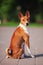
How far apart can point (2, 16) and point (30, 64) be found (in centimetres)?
2334

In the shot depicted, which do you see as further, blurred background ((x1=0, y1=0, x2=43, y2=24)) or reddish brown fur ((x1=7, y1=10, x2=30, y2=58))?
blurred background ((x1=0, y1=0, x2=43, y2=24))

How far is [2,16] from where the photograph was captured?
106 feet

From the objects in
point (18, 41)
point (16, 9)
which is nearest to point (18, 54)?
point (18, 41)

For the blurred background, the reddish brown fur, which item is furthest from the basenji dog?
the blurred background

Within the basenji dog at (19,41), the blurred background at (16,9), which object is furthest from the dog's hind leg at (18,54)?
the blurred background at (16,9)

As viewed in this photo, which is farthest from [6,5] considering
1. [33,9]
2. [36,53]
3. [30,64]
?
[30,64]

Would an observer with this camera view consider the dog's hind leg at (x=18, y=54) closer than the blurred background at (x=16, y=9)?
Yes

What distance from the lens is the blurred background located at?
31.8 m

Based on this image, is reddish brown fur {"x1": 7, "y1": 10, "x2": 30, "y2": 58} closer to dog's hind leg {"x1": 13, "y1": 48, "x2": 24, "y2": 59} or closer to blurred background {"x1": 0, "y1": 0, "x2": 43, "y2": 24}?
dog's hind leg {"x1": 13, "y1": 48, "x2": 24, "y2": 59}

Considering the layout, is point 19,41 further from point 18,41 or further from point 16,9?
point 16,9

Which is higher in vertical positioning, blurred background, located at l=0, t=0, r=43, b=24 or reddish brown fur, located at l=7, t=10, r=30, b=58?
reddish brown fur, located at l=7, t=10, r=30, b=58

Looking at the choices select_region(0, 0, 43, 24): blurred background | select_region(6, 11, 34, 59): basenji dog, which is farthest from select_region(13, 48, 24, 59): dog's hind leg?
select_region(0, 0, 43, 24): blurred background

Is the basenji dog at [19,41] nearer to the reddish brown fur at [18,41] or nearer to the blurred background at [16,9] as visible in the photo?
the reddish brown fur at [18,41]

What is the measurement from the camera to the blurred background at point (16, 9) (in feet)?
104
